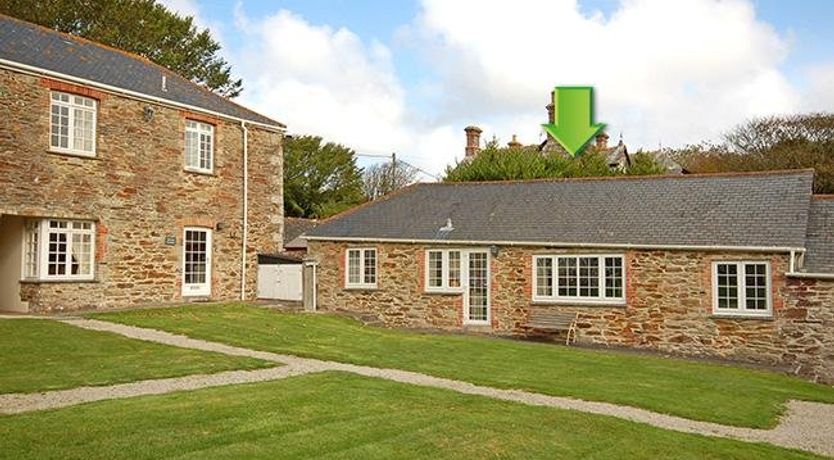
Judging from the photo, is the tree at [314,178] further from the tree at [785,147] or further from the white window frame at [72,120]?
the white window frame at [72,120]

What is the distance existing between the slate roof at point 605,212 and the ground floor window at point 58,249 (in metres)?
6.98

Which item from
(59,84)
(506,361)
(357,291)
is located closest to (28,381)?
(506,361)

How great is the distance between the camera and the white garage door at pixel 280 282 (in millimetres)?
24250

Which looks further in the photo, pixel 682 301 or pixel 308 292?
pixel 308 292

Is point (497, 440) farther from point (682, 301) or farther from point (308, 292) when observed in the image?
point (308, 292)

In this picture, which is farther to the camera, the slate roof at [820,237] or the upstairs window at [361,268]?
the upstairs window at [361,268]

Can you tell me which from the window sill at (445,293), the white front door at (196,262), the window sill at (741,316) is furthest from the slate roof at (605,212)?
the white front door at (196,262)

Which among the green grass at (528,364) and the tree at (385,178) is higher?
the tree at (385,178)

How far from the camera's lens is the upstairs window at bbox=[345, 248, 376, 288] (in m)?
22.8

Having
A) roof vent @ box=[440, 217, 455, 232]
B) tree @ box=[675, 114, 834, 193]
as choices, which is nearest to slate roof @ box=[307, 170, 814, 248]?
roof vent @ box=[440, 217, 455, 232]

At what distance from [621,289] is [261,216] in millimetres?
11675

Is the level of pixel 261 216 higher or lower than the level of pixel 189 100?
lower

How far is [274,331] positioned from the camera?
16.5 metres

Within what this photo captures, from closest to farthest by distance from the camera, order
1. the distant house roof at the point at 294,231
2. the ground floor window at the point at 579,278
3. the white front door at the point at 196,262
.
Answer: the ground floor window at the point at 579,278 < the white front door at the point at 196,262 < the distant house roof at the point at 294,231
